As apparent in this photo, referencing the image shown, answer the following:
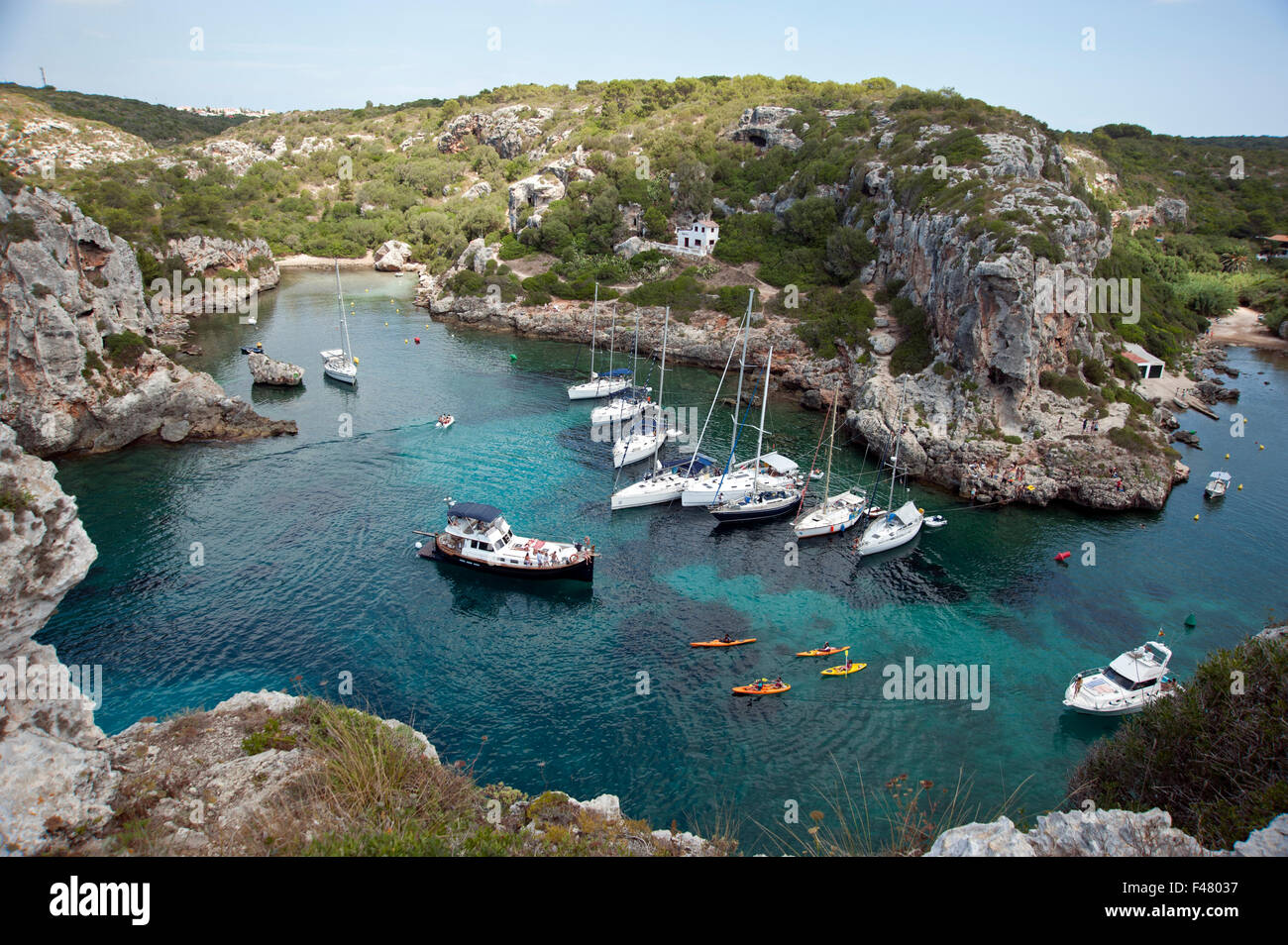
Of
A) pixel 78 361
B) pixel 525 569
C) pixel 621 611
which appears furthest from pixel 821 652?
pixel 78 361

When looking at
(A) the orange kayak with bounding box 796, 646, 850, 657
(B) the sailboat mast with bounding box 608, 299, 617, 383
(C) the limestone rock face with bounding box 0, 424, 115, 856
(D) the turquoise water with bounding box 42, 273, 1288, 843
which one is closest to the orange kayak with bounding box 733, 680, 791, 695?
(D) the turquoise water with bounding box 42, 273, 1288, 843

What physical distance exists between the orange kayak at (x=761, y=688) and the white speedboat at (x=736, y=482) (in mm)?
15702

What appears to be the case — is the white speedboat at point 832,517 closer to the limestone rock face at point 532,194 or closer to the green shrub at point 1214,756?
the green shrub at point 1214,756

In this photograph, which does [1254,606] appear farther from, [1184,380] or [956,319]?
[1184,380]

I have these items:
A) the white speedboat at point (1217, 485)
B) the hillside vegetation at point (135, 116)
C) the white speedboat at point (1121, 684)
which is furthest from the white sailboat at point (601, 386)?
the hillside vegetation at point (135, 116)

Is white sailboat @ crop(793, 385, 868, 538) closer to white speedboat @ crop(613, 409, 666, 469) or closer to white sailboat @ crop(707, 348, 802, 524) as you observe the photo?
white sailboat @ crop(707, 348, 802, 524)

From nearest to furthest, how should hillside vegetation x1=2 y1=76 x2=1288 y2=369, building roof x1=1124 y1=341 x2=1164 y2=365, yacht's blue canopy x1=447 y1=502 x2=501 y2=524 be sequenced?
yacht's blue canopy x1=447 y1=502 x2=501 y2=524 → building roof x1=1124 y1=341 x2=1164 y2=365 → hillside vegetation x1=2 y1=76 x2=1288 y2=369

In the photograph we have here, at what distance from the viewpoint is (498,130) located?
13000cm

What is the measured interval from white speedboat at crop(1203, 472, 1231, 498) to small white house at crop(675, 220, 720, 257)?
54.1m

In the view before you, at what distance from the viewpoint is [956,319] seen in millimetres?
49125

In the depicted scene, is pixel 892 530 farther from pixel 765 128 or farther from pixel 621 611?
pixel 765 128

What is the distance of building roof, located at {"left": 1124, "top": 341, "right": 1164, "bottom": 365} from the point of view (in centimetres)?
6173

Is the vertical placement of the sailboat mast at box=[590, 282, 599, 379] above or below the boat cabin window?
above

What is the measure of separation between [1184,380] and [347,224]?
11811cm
